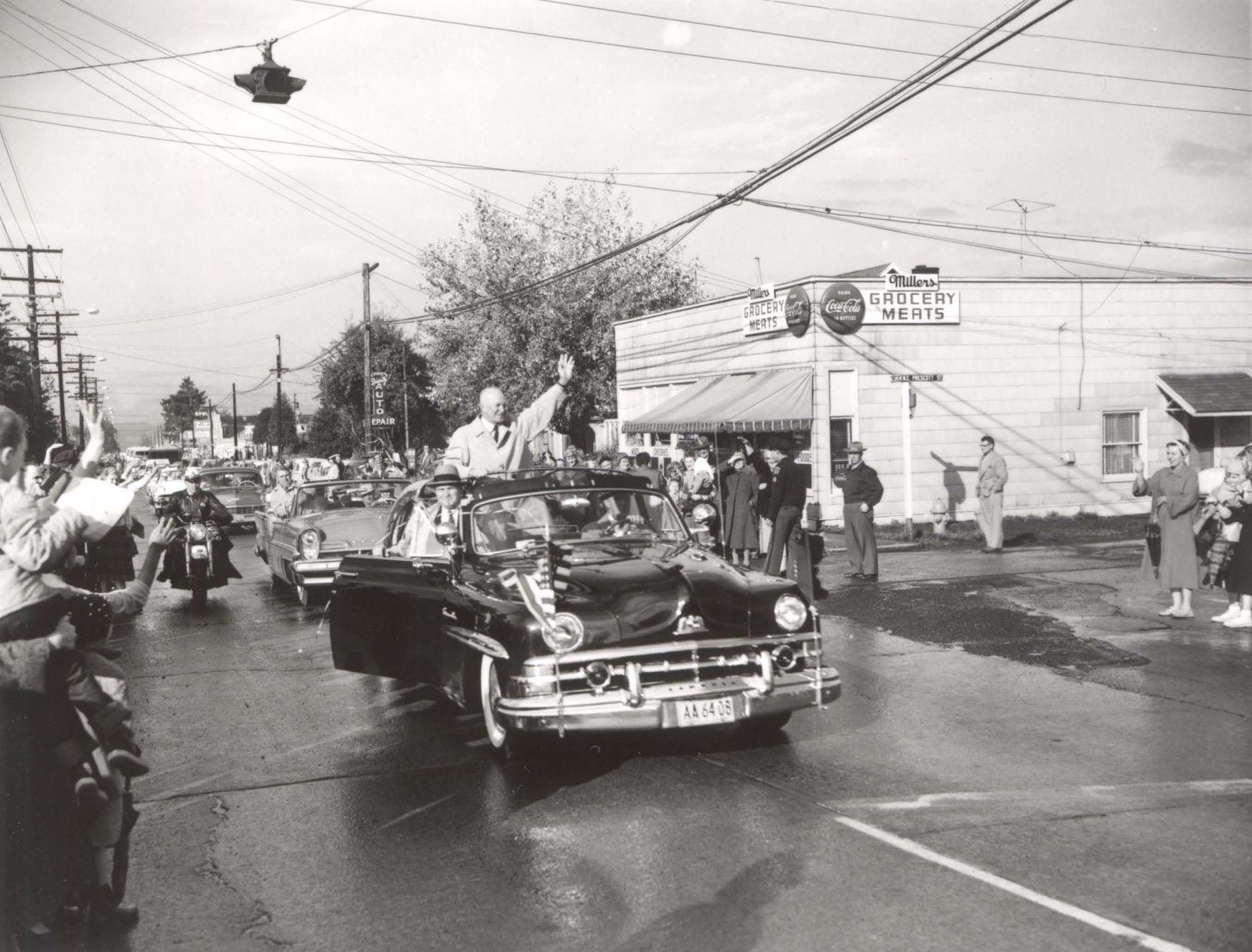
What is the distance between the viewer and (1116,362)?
25.6 m

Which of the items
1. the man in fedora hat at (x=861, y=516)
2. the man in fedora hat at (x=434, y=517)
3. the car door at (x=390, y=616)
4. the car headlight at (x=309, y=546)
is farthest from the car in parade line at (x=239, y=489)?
the car door at (x=390, y=616)

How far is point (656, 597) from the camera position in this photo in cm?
669

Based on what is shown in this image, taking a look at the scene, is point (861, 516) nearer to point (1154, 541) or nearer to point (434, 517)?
point (1154, 541)

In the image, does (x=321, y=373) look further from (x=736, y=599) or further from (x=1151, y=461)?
(x=736, y=599)

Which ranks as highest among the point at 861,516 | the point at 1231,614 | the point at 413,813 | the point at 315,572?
the point at 861,516

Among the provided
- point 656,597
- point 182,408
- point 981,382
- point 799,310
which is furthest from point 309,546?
point 182,408

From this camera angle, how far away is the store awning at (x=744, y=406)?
904 inches

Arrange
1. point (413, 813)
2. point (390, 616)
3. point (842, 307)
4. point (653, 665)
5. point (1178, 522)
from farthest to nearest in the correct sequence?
point (842, 307)
point (1178, 522)
point (390, 616)
point (653, 665)
point (413, 813)

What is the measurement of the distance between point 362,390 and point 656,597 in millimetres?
57398

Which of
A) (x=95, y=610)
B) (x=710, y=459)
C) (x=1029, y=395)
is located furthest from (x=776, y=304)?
(x=95, y=610)

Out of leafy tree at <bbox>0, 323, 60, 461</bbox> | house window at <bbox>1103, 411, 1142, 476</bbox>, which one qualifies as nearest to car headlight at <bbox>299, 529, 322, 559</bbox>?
house window at <bbox>1103, 411, 1142, 476</bbox>

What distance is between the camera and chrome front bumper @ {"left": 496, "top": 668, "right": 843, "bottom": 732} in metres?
6.27

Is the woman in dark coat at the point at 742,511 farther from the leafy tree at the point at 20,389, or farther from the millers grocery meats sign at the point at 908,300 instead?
the leafy tree at the point at 20,389

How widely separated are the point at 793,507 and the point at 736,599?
24.0 feet
